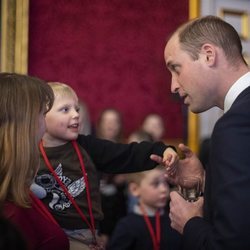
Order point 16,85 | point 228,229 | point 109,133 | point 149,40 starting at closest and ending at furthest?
point 228,229
point 16,85
point 149,40
point 109,133

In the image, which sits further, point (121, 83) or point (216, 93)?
point (121, 83)

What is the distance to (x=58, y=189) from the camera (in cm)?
196

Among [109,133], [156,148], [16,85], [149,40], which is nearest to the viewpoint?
[16,85]

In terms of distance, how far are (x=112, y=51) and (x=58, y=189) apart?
6.18 feet

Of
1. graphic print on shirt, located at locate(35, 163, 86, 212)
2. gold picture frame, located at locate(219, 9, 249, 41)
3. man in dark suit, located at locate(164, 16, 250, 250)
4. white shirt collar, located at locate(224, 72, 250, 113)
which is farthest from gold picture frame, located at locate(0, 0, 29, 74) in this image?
gold picture frame, located at locate(219, 9, 249, 41)

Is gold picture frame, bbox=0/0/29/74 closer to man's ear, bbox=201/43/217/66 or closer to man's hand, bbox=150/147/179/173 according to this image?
man's hand, bbox=150/147/179/173

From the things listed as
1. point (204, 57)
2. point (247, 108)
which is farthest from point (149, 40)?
point (247, 108)

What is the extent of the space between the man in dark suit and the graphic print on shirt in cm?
50

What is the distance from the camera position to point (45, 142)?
209 centimetres

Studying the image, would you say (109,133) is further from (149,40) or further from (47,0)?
(47,0)

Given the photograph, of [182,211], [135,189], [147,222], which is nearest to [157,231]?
[147,222]

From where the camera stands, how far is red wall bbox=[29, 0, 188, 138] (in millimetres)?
2768

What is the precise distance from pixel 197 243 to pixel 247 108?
0.39m

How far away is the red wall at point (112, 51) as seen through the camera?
2768 millimetres
